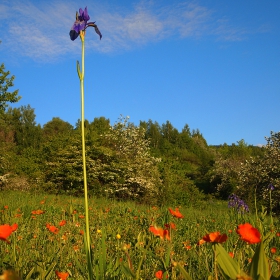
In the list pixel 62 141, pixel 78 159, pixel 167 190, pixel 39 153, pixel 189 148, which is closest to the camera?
pixel 167 190

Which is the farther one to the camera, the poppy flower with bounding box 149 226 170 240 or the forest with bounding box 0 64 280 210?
the forest with bounding box 0 64 280 210

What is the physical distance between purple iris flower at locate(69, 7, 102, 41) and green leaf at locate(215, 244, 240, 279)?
0.75m

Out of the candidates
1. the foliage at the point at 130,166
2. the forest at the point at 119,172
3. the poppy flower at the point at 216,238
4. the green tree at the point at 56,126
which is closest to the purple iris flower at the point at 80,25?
the poppy flower at the point at 216,238

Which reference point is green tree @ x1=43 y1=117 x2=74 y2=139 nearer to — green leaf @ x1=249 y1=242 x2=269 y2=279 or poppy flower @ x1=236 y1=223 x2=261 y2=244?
poppy flower @ x1=236 y1=223 x2=261 y2=244

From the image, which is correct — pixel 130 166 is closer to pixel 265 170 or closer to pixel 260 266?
pixel 265 170

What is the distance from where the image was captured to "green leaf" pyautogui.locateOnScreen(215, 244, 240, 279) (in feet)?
2.70

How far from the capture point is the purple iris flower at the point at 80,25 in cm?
95

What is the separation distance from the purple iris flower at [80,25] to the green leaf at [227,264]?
2.46 ft

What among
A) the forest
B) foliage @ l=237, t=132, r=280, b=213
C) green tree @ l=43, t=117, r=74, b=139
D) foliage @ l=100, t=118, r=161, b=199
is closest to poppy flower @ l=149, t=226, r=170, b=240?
the forest

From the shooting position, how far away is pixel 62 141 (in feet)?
66.1

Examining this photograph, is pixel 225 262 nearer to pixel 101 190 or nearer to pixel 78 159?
pixel 101 190

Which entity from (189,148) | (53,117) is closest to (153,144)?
(189,148)

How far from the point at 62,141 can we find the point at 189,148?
92.2 feet

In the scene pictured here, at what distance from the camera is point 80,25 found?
96 centimetres
